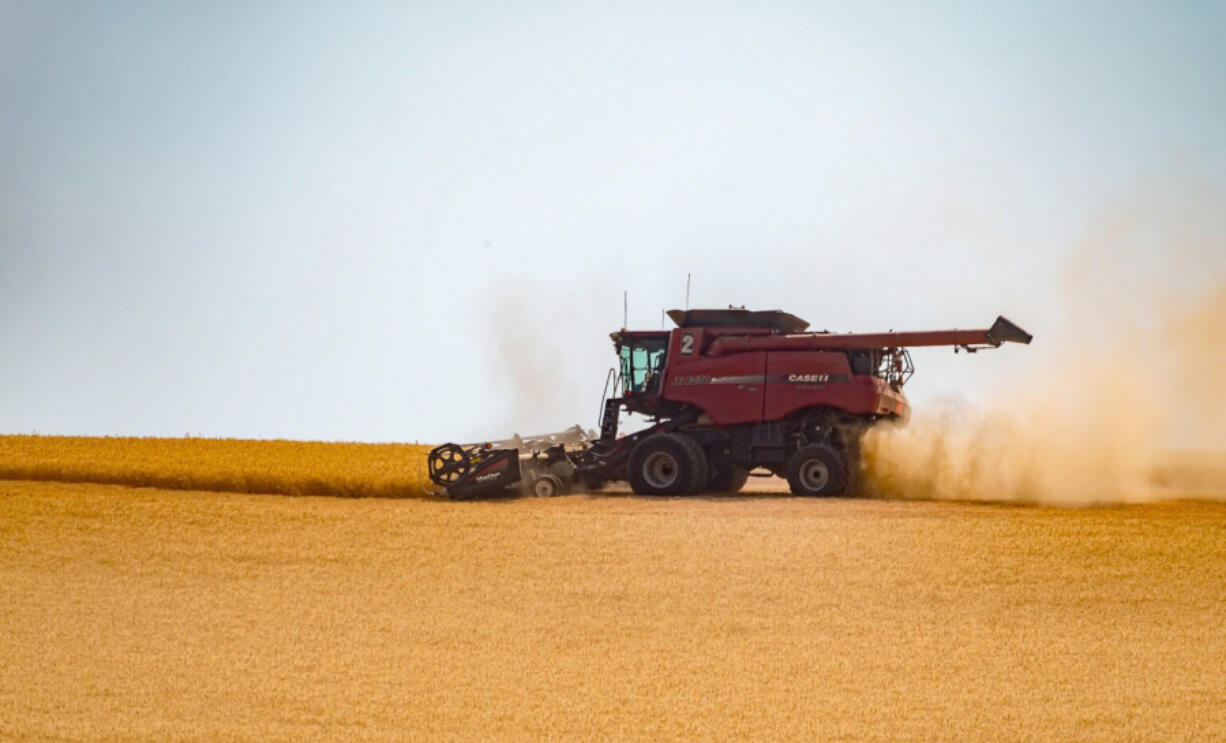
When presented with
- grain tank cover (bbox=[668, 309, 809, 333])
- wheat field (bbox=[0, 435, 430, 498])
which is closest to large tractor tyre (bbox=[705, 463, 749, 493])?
grain tank cover (bbox=[668, 309, 809, 333])

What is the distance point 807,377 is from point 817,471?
1682 millimetres

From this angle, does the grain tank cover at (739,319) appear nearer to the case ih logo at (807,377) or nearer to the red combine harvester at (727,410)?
the red combine harvester at (727,410)

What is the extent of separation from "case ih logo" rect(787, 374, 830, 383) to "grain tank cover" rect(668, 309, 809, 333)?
1.26 m

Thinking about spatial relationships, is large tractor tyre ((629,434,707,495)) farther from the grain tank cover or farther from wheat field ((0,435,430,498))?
wheat field ((0,435,430,498))

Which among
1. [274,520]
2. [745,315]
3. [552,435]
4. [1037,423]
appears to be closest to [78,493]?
[274,520]

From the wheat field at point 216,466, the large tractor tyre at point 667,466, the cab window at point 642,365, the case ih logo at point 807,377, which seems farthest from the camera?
the wheat field at point 216,466

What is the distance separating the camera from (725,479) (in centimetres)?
2386

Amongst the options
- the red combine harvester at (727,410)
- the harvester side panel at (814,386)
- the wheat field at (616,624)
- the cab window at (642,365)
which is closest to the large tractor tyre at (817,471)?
the red combine harvester at (727,410)

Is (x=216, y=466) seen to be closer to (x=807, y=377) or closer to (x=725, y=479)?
(x=725, y=479)

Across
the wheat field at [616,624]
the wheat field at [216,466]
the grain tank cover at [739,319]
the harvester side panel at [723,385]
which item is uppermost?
the grain tank cover at [739,319]

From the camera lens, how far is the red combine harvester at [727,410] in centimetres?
2144

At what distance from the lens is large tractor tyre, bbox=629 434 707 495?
872 inches

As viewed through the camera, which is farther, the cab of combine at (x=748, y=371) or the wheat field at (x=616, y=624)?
the cab of combine at (x=748, y=371)

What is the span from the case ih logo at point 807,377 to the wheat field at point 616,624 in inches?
129
